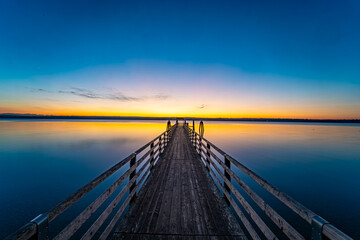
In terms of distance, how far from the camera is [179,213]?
371cm

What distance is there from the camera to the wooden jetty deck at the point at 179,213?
304 cm

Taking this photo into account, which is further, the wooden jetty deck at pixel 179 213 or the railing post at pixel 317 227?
the wooden jetty deck at pixel 179 213

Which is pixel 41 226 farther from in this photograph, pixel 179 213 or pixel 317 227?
pixel 179 213

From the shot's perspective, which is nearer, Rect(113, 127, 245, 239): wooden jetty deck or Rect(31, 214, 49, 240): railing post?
Rect(31, 214, 49, 240): railing post

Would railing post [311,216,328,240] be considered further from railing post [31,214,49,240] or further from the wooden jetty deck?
railing post [31,214,49,240]

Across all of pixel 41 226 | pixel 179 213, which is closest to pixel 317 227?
pixel 41 226

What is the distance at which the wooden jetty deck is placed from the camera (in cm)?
304

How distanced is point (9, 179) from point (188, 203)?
1347 centimetres

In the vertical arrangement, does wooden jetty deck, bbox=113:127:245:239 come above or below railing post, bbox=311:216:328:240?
below

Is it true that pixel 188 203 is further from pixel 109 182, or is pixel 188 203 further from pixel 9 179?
pixel 9 179

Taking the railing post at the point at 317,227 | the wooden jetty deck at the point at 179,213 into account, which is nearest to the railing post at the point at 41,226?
the wooden jetty deck at the point at 179,213

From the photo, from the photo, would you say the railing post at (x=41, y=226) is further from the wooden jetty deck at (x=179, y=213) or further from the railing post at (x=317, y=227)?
the railing post at (x=317, y=227)

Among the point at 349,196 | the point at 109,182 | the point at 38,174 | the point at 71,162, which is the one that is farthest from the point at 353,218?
the point at 71,162

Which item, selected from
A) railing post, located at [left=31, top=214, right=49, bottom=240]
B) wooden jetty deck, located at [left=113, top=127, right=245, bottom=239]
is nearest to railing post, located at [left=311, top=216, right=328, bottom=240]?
wooden jetty deck, located at [left=113, top=127, right=245, bottom=239]
